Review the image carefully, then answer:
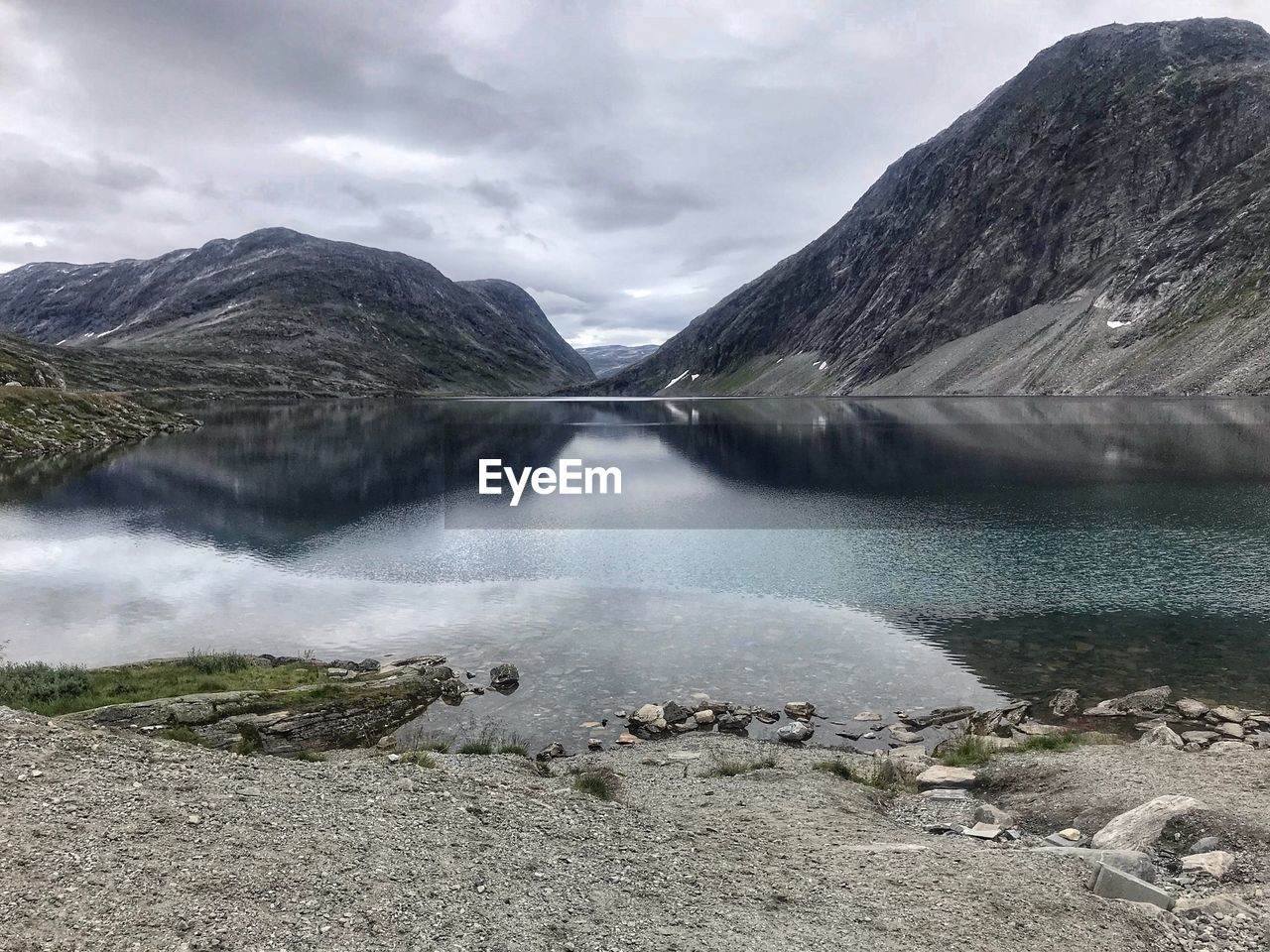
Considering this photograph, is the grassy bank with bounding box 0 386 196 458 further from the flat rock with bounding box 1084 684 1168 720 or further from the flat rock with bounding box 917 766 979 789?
the flat rock with bounding box 1084 684 1168 720

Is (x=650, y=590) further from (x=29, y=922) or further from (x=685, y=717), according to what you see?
(x=29, y=922)

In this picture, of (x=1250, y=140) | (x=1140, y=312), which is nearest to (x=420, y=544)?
(x=1140, y=312)

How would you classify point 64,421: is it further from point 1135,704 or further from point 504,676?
point 1135,704

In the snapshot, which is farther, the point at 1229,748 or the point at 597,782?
the point at 1229,748

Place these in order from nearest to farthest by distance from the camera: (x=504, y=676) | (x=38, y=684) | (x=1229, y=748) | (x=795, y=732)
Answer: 1. (x=1229, y=748)
2. (x=38, y=684)
3. (x=795, y=732)
4. (x=504, y=676)

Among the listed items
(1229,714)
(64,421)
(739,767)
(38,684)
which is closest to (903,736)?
(739,767)

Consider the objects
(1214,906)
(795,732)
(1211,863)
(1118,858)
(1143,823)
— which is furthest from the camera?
(795,732)

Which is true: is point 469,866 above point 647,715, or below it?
above
